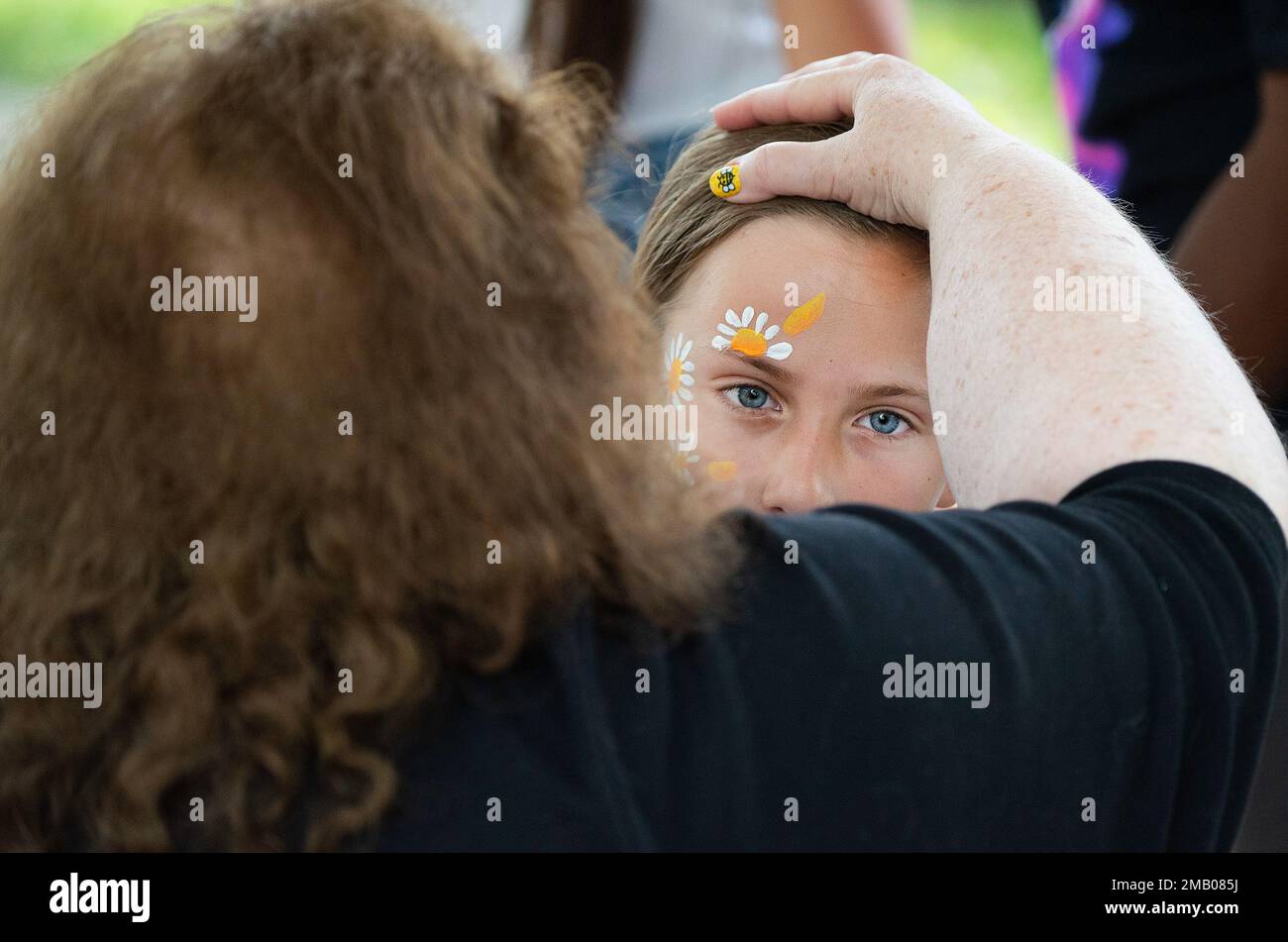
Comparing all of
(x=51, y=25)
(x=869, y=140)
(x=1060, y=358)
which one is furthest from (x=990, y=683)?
(x=51, y=25)

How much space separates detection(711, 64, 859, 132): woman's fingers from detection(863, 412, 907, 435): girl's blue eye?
0.87ft

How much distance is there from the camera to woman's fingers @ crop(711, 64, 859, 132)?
1.17 meters

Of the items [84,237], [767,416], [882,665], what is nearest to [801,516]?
[882,665]

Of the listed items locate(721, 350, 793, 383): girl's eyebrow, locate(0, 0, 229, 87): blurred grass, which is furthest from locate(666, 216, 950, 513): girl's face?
locate(0, 0, 229, 87): blurred grass

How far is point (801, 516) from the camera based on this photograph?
28.7 inches

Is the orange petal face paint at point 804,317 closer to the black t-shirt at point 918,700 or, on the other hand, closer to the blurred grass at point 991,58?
the black t-shirt at point 918,700

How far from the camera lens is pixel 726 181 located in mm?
1302

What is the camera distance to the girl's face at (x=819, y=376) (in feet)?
4.00

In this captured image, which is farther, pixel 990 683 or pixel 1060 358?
pixel 1060 358

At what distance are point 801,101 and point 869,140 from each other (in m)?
0.15

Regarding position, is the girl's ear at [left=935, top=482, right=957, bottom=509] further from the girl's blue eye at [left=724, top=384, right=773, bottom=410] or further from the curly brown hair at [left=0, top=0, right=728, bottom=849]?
the curly brown hair at [left=0, top=0, right=728, bottom=849]

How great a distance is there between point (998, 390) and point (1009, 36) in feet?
11.0

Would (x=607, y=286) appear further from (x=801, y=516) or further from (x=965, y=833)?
(x=965, y=833)

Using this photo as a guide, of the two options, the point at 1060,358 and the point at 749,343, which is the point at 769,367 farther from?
the point at 1060,358
